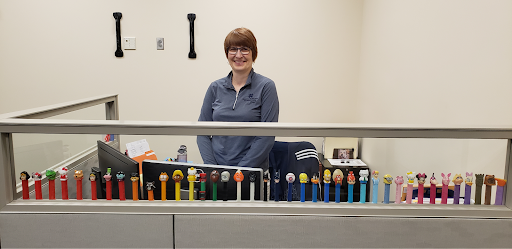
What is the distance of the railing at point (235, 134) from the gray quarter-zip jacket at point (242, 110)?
331mm

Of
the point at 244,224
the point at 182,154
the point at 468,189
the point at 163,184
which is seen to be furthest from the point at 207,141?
the point at 468,189

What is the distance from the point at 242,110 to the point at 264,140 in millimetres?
405

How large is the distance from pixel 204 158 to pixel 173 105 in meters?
2.26

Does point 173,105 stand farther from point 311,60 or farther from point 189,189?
point 189,189

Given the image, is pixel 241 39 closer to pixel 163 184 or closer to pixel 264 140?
pixel 264 140

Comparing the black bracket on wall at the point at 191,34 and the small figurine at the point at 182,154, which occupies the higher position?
the black bracket on wall at the point at 191,34

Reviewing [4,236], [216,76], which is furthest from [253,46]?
Result: [216,76]

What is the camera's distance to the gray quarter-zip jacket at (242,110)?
1383mm

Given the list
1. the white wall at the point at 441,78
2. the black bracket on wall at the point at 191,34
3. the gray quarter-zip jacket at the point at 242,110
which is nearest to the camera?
the white wall at the point at 441,78

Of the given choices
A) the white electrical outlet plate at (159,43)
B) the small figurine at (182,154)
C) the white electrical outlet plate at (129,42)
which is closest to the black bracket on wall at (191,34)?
the white electrical outlet plate at (159,43)

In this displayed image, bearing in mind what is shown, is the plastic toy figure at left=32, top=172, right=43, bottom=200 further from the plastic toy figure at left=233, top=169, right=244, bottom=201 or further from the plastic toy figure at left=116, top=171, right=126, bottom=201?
the plastic toy figure at left=233, top=169, right=244, bottom=201

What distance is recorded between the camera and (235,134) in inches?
40.1

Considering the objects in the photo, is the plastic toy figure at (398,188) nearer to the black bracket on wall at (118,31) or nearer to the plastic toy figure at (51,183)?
the plastic toy figure at (51,183)

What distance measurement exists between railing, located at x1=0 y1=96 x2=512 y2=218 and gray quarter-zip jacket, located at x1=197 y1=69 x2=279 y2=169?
1.09 feet
